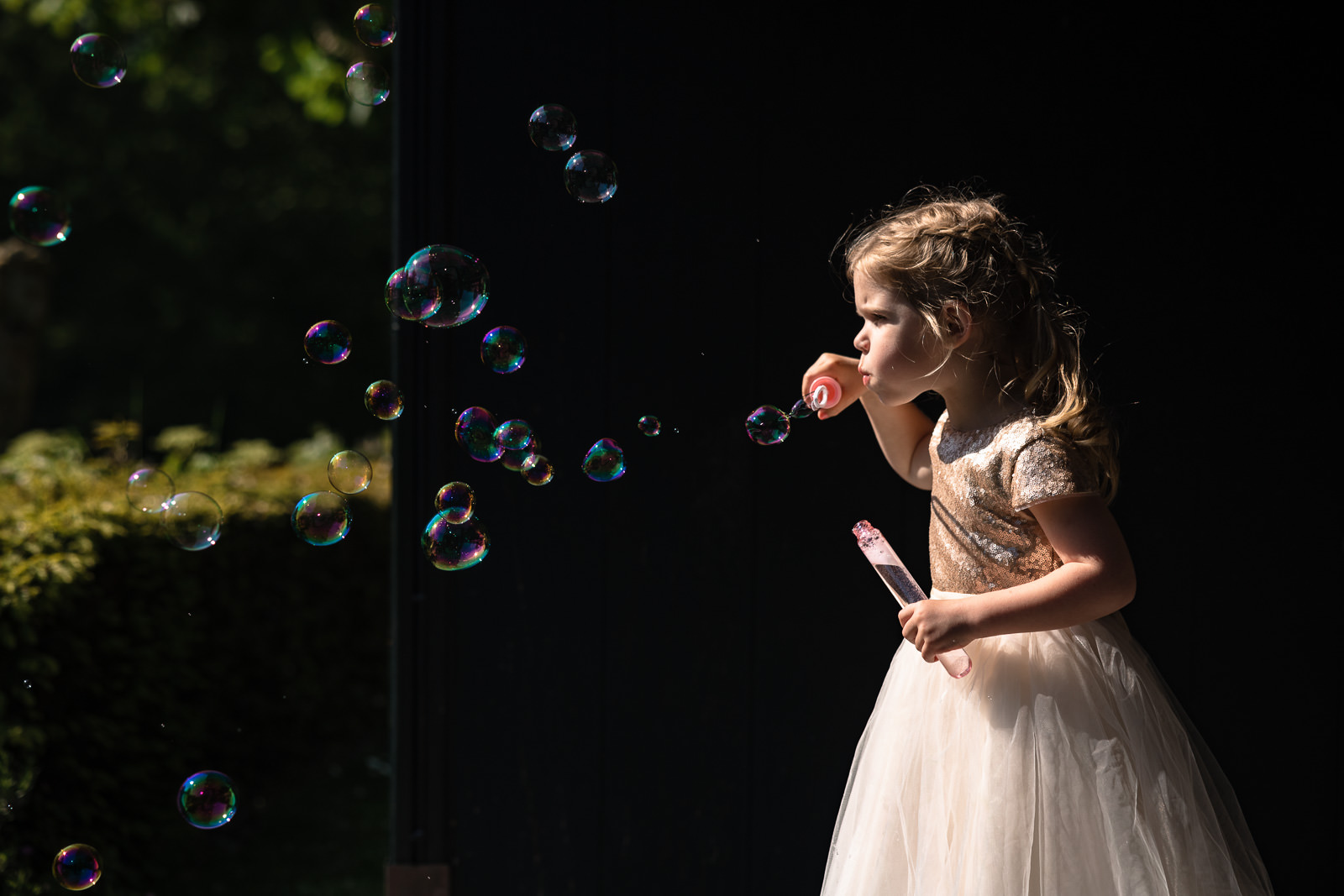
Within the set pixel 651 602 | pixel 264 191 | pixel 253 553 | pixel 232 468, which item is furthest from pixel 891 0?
pixel 264 191

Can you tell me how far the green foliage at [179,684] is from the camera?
2693 mm

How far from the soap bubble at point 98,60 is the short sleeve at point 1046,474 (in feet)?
6.73

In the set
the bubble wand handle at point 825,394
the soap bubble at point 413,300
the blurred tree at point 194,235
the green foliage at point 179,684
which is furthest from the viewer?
the blurred tree at point 194,235

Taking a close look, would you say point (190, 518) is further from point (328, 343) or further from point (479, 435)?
point (479, 435)

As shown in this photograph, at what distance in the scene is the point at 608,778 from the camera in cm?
240

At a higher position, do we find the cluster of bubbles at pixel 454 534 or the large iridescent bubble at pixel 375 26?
the large iridescent bubble at pixel 375 26

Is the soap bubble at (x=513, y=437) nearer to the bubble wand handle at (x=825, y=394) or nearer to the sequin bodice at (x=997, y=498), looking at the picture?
the bubble wand handle at (x=825, y=394)

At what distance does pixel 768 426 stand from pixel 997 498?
1.98ft

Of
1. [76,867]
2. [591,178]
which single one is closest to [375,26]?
[591,178]

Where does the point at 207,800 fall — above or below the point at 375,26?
below

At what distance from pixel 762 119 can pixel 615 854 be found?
5.76 feet

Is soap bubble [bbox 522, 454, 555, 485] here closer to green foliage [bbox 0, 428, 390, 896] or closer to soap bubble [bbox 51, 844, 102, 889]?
soap bubble [bbox 51, 844, 102, 889]

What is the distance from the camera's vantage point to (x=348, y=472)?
2.14 m

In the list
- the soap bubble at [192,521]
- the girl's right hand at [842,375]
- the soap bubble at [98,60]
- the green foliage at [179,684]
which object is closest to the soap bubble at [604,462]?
the girl's right hand at [842,375]
